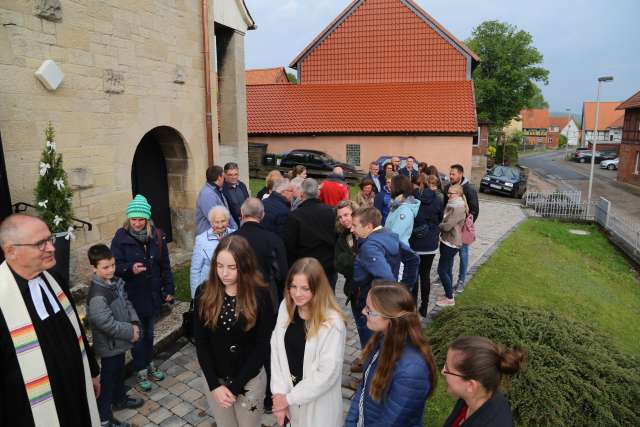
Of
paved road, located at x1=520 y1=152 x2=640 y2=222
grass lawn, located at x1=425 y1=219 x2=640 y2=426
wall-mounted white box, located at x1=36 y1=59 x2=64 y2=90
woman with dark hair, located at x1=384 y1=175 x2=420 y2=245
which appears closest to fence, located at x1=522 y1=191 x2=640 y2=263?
grass lawn, located at x1=425 y1=219 x2=640 y2=426

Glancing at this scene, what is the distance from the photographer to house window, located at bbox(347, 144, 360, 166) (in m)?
23.5

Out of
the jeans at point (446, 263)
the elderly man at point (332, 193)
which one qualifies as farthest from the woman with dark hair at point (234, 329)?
the jeans at point (446, 263)

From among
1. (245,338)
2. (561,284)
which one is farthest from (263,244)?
(561,284)

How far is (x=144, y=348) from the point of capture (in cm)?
465

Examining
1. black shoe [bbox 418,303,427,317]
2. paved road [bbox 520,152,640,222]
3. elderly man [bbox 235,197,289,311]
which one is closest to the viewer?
elderly man [bbox 235,197,289,311]

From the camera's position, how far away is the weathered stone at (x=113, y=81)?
21.6ft

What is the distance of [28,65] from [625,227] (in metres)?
15.0

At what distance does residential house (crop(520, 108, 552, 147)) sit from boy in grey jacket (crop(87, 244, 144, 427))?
344ft

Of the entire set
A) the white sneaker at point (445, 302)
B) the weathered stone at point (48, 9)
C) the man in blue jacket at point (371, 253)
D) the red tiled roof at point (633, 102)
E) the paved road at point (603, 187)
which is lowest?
the paved road at point (603, 187)

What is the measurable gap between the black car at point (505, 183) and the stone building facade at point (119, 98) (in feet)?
53.0

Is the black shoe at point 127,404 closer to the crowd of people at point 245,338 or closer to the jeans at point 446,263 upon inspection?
the crowd of people at point 245,338

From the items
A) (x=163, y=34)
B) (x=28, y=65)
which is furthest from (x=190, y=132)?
(x=28, y=65)

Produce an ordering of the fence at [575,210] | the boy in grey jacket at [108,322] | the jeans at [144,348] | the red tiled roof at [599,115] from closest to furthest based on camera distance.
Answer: the boy in grey jacket at [108,322] → the jeans at [144,348] → the fence at [575,210] → the red tiled roof at [599,115]

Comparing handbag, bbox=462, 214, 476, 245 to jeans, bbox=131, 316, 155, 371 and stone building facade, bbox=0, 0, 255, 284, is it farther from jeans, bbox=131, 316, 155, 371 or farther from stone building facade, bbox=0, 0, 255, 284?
stone building facade, bbox=0, 0, 255, 284
